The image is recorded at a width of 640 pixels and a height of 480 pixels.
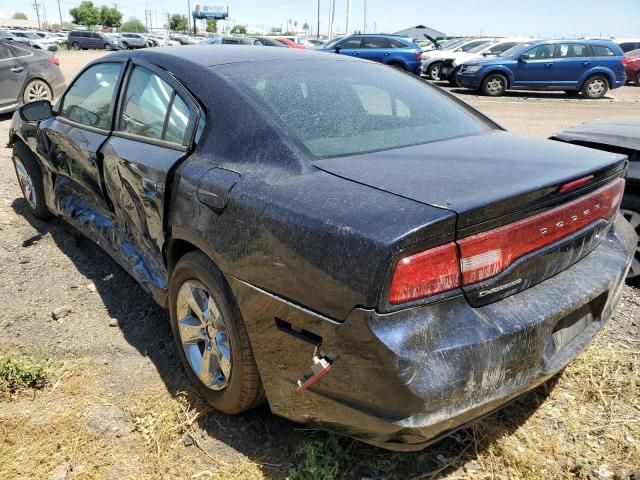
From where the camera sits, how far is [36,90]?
9.97 m

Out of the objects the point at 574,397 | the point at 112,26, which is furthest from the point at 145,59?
the point at 112,26

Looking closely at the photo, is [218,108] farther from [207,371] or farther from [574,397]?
[574,397]

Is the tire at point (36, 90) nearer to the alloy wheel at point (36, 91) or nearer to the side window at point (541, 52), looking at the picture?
the alloy wheel at point (36, 91)

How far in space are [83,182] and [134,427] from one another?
1751mm

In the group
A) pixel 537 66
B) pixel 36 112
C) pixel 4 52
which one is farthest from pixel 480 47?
pixel 36 112

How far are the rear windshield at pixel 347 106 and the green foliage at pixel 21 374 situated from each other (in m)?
1.71

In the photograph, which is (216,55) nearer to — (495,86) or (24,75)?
(24,75)

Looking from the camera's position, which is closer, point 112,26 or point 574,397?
point 574,397

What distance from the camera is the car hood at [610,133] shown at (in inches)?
141

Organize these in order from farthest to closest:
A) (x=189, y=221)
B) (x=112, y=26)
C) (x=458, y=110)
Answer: (x=112, y=26), (x=458, y=110), (x=189, y=221)

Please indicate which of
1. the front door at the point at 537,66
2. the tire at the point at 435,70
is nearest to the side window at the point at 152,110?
the front door at the point at 537,66

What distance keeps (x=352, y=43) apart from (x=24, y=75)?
11.8 m

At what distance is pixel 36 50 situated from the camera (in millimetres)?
10312

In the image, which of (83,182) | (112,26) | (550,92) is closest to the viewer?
(83,182)
